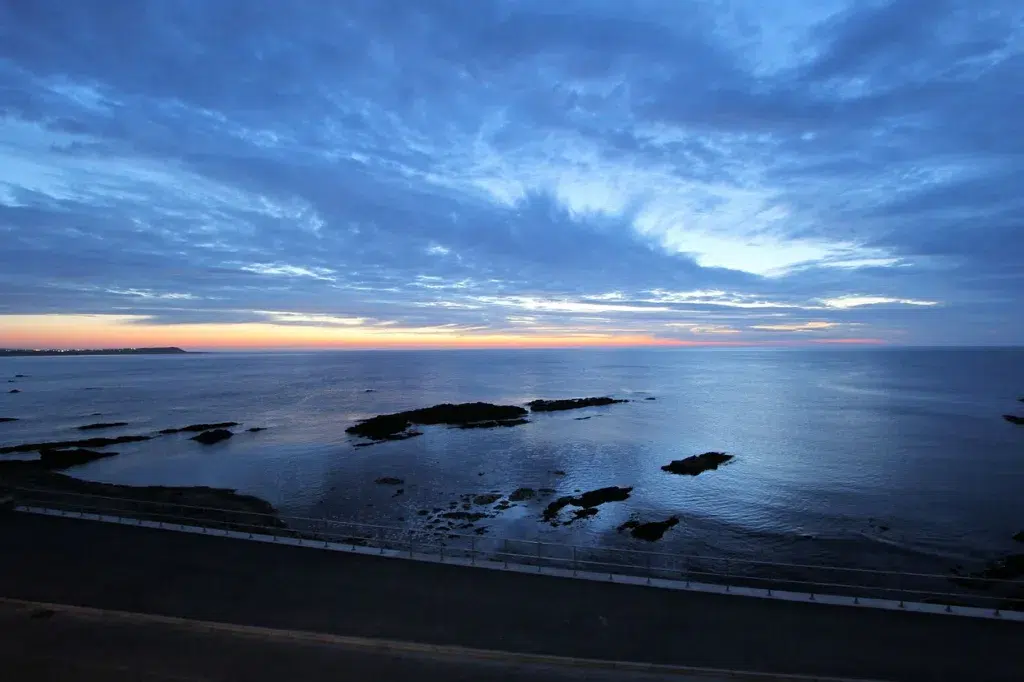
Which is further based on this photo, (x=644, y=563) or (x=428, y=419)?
(x=428, y=419)

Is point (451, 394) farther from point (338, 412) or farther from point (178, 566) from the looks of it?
point (178, 566)

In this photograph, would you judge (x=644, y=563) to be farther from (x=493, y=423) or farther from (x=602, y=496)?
(x=493, y=423)

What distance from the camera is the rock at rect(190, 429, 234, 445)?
44.9m

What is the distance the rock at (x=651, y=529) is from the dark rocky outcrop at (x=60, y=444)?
43660mm

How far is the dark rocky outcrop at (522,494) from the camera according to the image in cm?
2855

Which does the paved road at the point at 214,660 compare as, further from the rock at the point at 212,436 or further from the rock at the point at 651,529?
the rock at the point at 212,436

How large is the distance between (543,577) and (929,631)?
8.08m

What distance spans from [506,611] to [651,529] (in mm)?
14088

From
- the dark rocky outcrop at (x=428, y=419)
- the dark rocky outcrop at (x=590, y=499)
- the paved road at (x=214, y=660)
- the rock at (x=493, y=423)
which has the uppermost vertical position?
the paved road at (x=214, y=660)

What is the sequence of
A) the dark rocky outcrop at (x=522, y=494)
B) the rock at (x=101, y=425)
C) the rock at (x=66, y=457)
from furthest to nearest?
the rock at (x=101, y=425)
the rock at (x=66, y=457)
the dark rocky outcrop at (x=522, y=494)

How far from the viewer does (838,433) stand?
168 feet

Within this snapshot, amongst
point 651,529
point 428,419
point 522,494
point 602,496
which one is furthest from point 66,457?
point 651,529

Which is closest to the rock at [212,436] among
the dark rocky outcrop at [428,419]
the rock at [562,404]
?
the dark rocky outcrop at [428,419]

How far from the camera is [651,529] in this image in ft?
78.1
